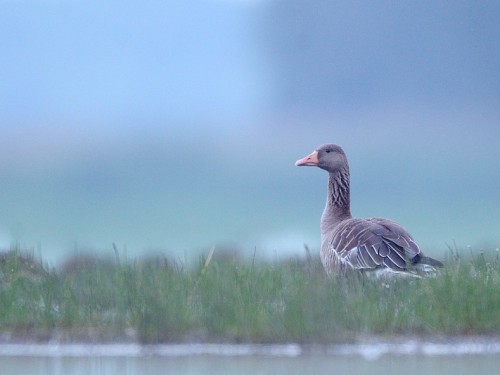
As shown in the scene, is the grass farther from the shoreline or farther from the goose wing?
the goose wing

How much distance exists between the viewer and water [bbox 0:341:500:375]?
768 centimetres

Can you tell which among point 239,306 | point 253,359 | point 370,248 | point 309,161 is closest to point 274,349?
point 253,359

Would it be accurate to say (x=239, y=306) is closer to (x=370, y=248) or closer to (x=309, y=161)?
(x=370, y=248)

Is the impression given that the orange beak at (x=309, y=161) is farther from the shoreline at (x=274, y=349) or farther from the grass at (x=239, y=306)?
the shoreline at (x=274, y=349)

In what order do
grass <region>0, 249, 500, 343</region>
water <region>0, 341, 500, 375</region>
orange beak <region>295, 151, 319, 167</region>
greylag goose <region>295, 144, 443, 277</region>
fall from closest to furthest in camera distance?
water <region>0, 341, 500, 375</region>, grass <region>0, 249, 500, 343</region>, greylag goose <region>295, 144, 443, 277</region>, orange beak <region>295, 151, 319, 167</region>

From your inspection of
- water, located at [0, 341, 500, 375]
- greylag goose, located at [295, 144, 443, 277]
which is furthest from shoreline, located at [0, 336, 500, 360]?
greylag goose, located at [295, 144, 443, 277]

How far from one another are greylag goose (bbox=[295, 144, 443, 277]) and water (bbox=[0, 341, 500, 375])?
1549 millimetres

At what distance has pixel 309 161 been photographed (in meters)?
12.2

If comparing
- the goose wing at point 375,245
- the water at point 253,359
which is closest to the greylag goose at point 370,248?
the goose wing at point 375,245

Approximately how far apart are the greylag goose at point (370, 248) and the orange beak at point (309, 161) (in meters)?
0.03

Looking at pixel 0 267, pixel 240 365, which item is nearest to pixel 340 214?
pixel 0 267

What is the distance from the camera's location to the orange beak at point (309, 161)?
12.1 meters

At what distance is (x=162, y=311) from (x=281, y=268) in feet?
6.36

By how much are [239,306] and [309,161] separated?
390cm
